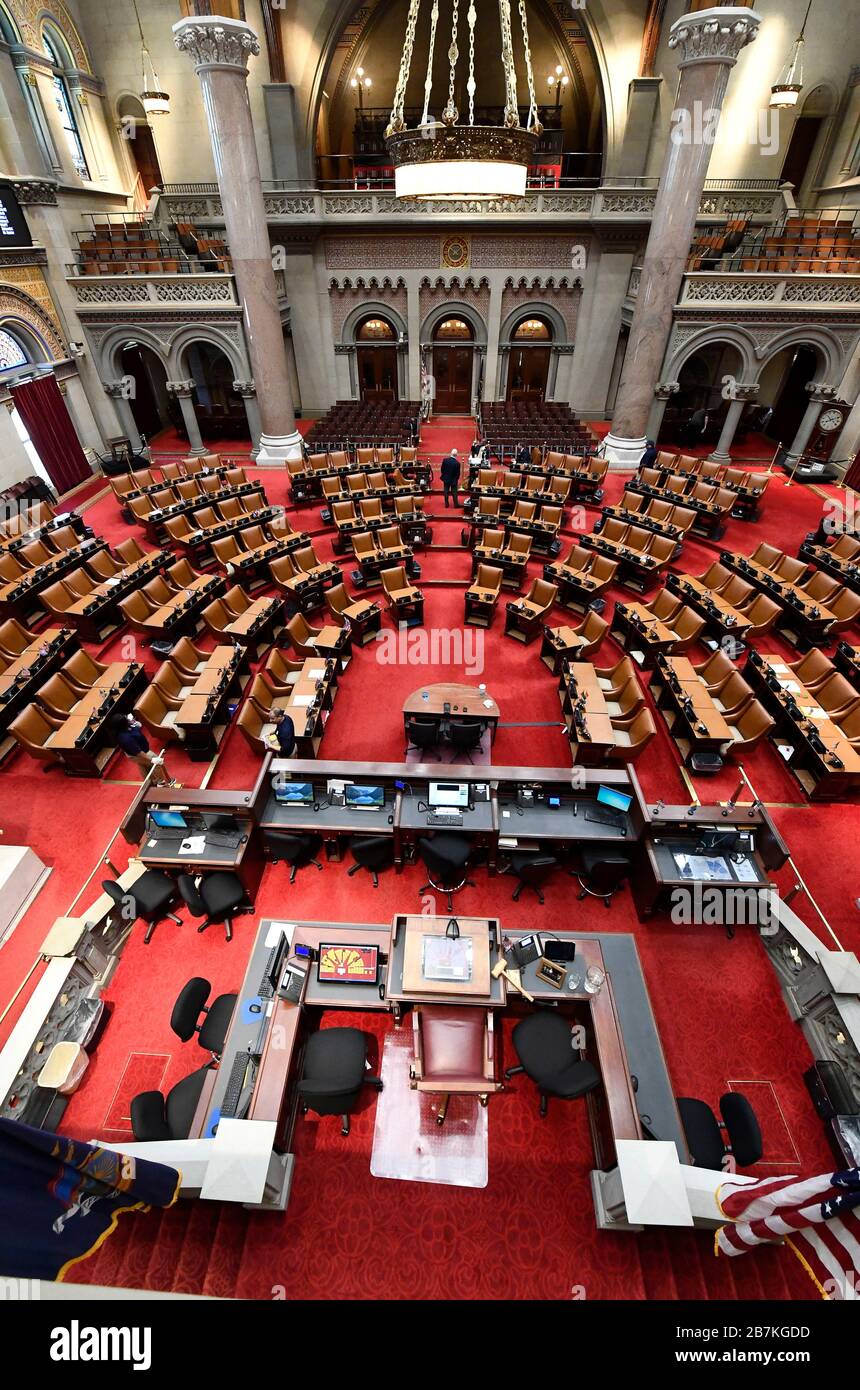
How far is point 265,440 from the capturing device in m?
17.3

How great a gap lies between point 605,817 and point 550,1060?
276 centimetres

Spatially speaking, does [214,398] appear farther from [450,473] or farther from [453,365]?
[450,473]

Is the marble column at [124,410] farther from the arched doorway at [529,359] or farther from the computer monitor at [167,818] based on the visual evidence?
the computer monitor at [167,818]

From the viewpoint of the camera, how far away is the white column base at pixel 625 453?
1712cm

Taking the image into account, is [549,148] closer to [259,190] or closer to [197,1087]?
[259,190]

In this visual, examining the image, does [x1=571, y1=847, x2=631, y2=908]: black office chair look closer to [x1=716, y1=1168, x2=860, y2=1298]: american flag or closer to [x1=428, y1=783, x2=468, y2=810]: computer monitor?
[x1=428, y1=783, x2=468, y2=810]: computer monitor

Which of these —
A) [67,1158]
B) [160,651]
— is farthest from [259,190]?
[67,1158]

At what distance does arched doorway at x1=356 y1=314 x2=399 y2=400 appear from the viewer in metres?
21.0

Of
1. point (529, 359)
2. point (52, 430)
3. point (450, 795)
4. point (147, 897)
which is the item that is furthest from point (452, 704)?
point (529, 359)

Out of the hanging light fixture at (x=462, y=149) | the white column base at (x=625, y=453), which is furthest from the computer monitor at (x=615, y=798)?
the white column base at (x=625, y=453)

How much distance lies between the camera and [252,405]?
1808 centimetres

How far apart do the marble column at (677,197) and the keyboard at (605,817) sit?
42.7ft

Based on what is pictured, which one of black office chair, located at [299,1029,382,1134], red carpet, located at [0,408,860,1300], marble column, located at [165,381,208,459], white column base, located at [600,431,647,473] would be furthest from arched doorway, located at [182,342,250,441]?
black office chair, located at [299,1029,382,1134]
